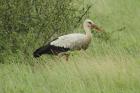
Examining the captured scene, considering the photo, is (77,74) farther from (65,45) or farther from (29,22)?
(29,22)

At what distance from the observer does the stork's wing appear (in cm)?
1163

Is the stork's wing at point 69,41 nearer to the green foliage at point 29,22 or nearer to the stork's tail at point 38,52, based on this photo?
the stork's tail at point 38,52

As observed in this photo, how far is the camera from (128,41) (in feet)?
46.7

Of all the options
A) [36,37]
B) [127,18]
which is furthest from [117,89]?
[127,18]

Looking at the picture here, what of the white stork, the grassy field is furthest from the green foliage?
the grassy field

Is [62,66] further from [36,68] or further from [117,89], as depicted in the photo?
[117,89]

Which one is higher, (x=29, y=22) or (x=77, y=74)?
(x=77, y=74)

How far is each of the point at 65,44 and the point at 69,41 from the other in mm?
86

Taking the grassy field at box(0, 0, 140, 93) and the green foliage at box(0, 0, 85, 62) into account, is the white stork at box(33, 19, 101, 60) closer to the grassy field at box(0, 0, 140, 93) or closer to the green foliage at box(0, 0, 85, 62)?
the grassy field at box(0, 0, 140, 93)

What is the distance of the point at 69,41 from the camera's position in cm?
1170

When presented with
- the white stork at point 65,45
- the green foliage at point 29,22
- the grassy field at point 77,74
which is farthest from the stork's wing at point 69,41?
the green foliage at point 29,22

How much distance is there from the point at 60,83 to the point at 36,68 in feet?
4.59

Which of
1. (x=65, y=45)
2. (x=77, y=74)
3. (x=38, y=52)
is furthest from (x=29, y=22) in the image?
(x=77, y=74)

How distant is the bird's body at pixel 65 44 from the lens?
11.4 meters
